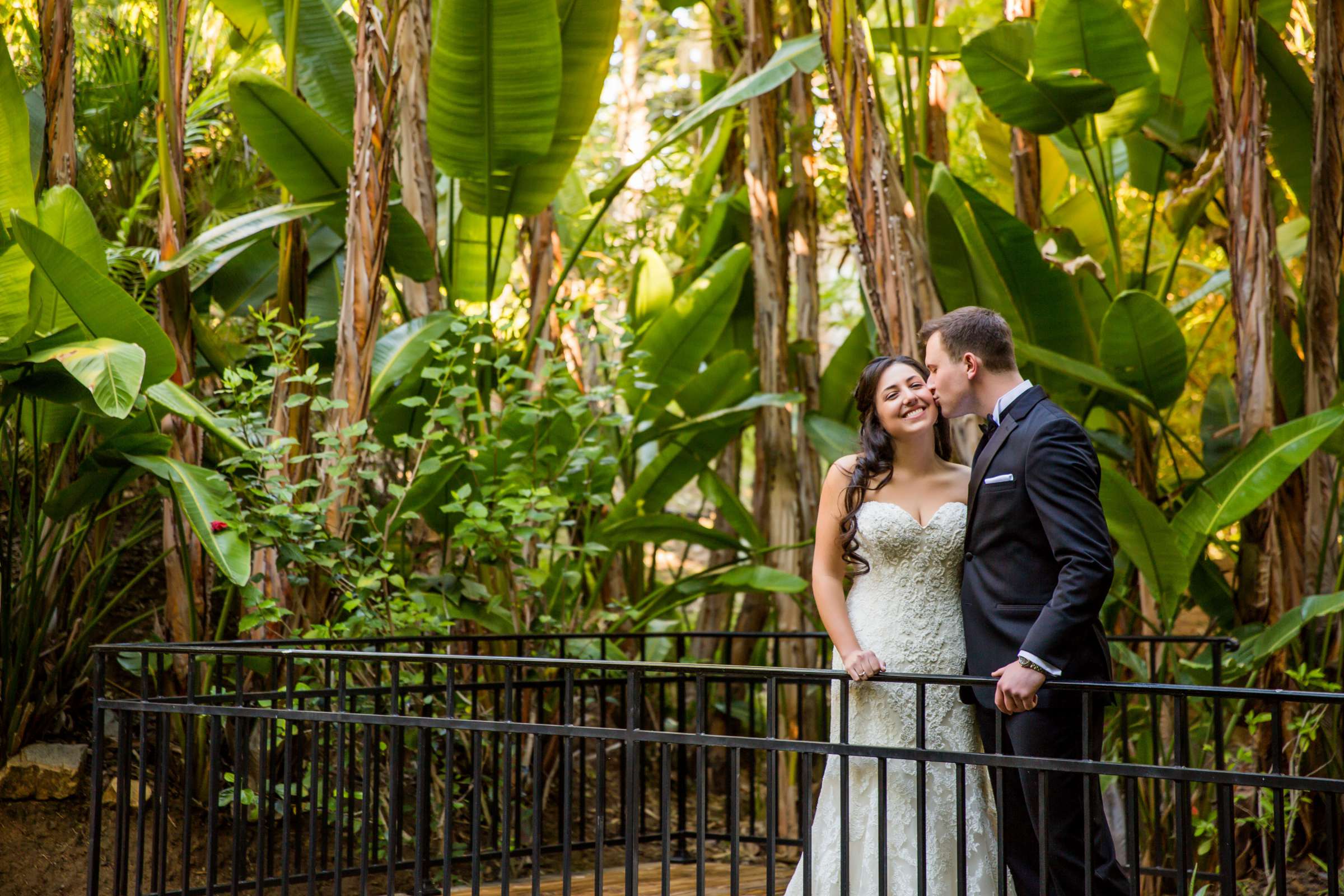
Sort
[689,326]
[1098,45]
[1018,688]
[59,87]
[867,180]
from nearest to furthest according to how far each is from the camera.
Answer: [1018,688] → [867,180] → [1098,45] → [59,87] → [689,326]

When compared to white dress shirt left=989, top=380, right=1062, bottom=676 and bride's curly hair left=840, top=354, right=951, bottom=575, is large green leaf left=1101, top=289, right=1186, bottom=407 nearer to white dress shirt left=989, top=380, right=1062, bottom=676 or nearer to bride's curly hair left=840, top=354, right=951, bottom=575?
bride's curly hair left=840, top=354, right=951, bottom=575

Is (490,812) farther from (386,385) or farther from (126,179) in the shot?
(126,179)

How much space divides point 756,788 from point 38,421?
15.0ft

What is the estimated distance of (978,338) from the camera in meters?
2.62

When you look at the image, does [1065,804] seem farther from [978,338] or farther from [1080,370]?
[1080,370]

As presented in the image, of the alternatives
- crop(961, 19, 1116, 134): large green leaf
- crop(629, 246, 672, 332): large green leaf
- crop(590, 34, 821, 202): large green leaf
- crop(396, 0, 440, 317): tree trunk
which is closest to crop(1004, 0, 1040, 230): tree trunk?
crop(961, 19, 1116, 134): large green leaf

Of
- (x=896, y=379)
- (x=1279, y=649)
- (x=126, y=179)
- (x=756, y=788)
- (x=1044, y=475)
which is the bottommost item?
(x=756, y=788)

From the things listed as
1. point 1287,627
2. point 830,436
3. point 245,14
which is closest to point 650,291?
point 830,436

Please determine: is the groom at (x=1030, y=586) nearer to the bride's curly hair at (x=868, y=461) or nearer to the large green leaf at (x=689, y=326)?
the bride's curly hair at (x=868, y=461)

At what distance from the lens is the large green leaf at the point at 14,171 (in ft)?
12.9

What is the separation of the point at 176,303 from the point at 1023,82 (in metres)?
3.32

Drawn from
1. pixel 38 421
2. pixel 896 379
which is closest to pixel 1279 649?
pixel 896 379

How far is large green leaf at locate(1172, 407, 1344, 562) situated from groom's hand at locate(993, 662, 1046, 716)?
5.99ft

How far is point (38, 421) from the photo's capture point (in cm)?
426
